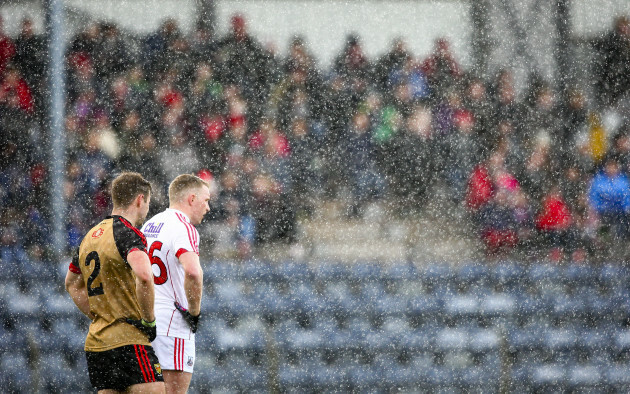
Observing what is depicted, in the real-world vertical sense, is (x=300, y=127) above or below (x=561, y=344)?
above

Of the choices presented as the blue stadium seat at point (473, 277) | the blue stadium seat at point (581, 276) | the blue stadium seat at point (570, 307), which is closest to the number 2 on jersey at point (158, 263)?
the blue stadium seat at point (473, 277)

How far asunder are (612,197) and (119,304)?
4880mm

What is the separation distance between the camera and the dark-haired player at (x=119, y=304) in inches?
145

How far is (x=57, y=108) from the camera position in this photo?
703 cm

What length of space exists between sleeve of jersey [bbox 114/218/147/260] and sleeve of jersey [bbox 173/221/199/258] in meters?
0.34

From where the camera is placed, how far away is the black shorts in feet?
12.2

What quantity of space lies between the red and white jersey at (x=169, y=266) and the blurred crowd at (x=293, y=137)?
3.03 m

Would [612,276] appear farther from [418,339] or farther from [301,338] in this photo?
[301,338]

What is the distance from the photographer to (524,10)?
883cm

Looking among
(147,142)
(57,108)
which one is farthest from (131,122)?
(57,108)

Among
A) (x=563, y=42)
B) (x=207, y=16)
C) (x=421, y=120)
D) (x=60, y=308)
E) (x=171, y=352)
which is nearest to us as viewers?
(x=171, y=352)

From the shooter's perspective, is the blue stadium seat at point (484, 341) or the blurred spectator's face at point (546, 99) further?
the blurred spectator's face at point (546, 99)

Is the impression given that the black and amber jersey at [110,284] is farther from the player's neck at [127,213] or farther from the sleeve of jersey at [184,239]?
the sleeve of jersey at [184,239]

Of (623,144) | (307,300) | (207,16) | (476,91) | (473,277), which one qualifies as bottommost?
(307,300)
